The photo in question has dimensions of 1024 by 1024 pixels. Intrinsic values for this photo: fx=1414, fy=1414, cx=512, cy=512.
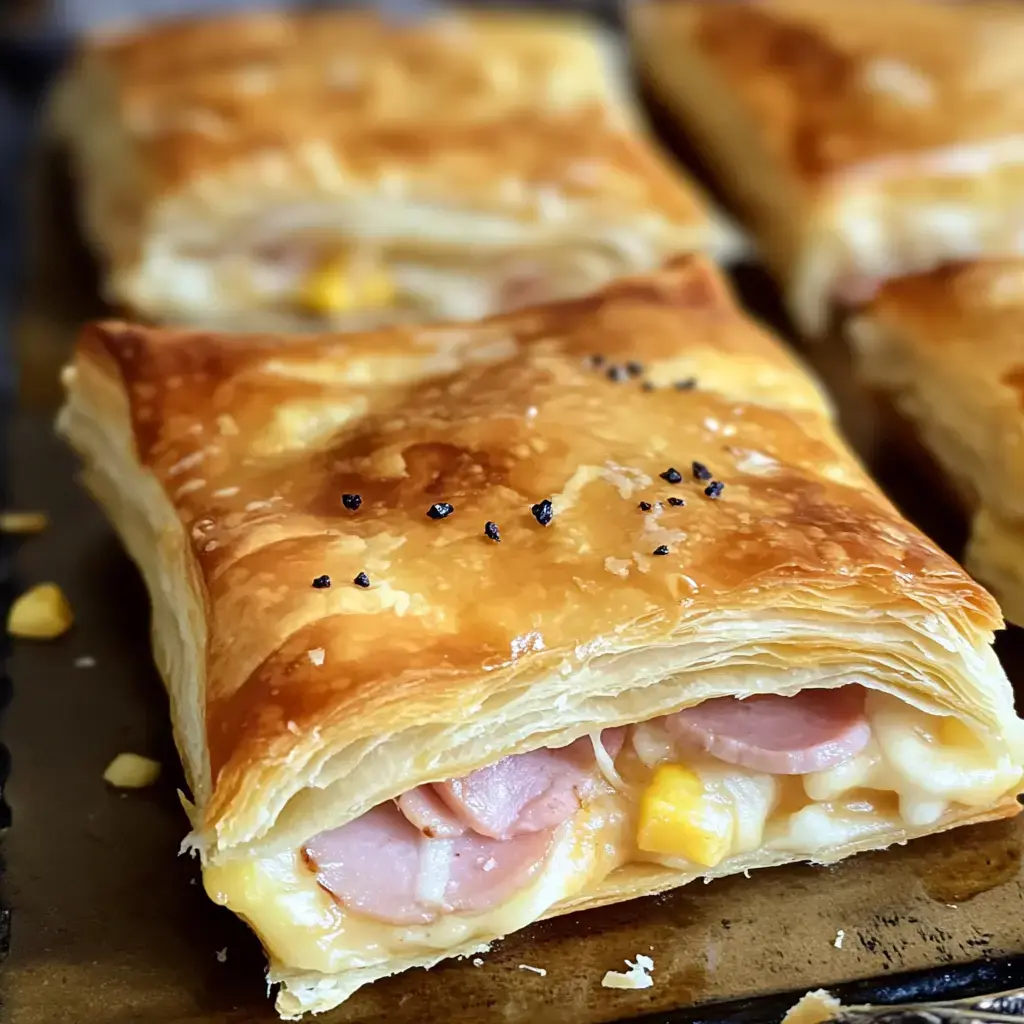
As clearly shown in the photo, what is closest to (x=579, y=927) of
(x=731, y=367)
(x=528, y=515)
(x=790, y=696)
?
(x=790, y=696)

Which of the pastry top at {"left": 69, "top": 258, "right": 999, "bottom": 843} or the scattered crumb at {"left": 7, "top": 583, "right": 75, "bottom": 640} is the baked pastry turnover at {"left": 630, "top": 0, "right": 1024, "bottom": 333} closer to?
the pastry top at {"left": 69, "top": 258, "right": 999, "bottom": 843}

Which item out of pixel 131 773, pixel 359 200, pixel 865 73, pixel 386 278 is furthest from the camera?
pixel 865 73

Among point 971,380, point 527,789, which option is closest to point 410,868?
point 527,789

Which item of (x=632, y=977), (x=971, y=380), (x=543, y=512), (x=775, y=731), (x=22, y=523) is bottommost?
(x=22, y=523)

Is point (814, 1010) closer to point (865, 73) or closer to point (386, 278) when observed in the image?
point (386, 278)

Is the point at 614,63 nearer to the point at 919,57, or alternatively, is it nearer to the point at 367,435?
the point at 919,57

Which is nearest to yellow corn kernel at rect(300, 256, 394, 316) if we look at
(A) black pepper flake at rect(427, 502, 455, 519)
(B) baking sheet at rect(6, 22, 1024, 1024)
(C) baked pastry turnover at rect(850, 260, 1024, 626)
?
(C) baked pastry turnover at rect(850, 260, 1024, 626)

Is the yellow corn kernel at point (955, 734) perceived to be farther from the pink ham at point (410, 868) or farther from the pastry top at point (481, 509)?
the pink ham at point (410, 868)
